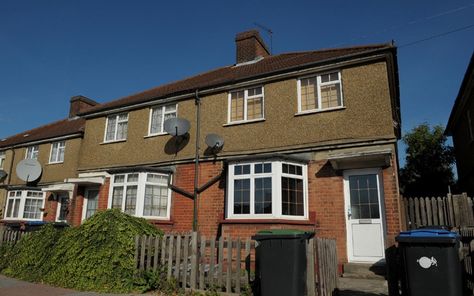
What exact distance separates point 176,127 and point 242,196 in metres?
3.54

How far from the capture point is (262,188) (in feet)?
33.2

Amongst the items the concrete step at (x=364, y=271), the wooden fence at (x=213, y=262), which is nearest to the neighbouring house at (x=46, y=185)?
the wooden fence at (x=213, y=262)

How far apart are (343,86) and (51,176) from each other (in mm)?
14558

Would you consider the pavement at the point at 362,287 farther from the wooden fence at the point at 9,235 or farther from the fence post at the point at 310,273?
the wooden fence at the point at 9,235

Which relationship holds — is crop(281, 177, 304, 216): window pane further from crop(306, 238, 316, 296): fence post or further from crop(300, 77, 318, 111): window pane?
crop(306, 238, 316, 296): fence post

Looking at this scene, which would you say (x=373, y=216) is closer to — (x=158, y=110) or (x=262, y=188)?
(x=262, y=188)

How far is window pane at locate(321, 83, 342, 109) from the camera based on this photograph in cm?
1044

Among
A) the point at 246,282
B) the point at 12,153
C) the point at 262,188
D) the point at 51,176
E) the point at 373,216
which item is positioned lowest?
the point at 246,282

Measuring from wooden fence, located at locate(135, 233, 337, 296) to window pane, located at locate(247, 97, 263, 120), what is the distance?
18.1ft

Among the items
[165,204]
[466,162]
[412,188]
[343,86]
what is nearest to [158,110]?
[165,204]

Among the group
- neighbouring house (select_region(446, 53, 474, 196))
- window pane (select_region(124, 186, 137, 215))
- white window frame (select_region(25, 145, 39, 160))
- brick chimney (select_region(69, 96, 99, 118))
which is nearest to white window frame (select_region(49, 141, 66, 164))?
white window frame (select_region(25, 145, 39, 160))

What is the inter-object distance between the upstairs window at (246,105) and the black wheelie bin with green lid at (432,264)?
7119mm

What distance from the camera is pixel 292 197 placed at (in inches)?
393

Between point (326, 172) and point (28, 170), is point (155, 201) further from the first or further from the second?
point (28, 170)
